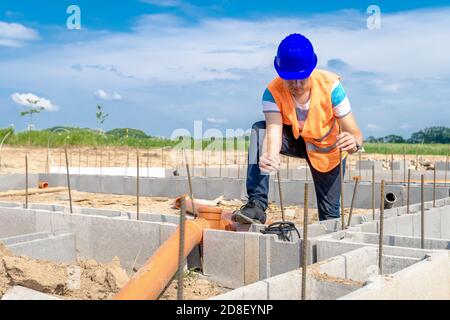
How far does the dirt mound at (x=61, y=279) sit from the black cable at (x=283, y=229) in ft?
3.44

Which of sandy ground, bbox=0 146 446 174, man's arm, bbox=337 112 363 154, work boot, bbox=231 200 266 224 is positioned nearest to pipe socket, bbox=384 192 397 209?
man's arm, bbox=337 112 363 154

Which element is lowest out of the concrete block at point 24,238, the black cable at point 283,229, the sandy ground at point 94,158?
the concrete block at point 24,238

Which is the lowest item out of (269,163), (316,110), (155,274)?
(155,274)

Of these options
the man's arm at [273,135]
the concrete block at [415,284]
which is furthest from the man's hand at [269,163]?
the concrete block at [415,284]

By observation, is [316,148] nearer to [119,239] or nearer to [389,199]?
[119,239]

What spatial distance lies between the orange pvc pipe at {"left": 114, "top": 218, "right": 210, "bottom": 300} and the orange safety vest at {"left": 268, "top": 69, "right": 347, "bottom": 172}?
44.6 inches

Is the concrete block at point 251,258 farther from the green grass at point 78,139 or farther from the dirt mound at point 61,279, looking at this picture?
the green grass at point 78,139

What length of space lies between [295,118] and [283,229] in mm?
862

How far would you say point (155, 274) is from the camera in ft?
10.6

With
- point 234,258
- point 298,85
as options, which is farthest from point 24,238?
point 298,85

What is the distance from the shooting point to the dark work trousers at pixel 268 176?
441cm

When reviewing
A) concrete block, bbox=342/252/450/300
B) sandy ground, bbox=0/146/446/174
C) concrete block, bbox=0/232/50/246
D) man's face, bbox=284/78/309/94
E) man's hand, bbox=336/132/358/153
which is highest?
man's face, bbox=284/78/309/94

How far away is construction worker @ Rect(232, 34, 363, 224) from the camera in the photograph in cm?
421

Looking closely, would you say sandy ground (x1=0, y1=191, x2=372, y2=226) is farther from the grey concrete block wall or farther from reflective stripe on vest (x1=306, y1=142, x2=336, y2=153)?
reflective stripe on vest (x1=306, y1=142, x2=336, y2=153)
